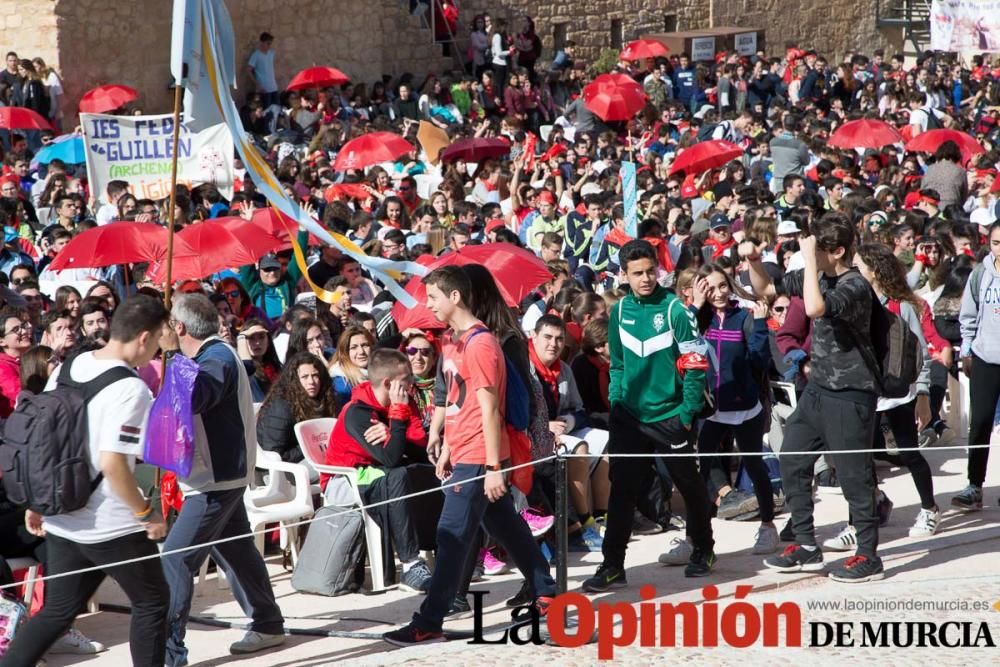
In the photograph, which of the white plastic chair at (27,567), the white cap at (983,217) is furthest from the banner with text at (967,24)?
the white plastic chair at (27,567)

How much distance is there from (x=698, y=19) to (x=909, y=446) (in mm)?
26334

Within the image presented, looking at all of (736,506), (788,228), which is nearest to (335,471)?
(736,506)

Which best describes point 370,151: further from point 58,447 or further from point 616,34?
point 616,34

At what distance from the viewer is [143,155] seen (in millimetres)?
13375

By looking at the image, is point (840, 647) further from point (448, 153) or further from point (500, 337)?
point (448, 153)

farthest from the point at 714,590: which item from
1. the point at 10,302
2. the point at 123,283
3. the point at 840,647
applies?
the point at 123,283

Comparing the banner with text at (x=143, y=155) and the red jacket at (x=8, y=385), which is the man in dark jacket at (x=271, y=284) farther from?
the red jacket at (x=8, y=385)

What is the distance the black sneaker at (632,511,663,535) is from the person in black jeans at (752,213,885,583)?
1210mm

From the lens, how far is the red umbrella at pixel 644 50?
93.5 ft

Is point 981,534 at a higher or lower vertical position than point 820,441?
lower

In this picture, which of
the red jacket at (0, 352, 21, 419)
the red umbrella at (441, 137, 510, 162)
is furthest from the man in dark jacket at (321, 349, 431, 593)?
the red umbrella at (441, 137, 510, 162)

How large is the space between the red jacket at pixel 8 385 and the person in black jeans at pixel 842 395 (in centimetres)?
357

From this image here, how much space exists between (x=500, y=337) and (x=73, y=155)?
37.6 feet

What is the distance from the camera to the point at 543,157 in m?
19.1
